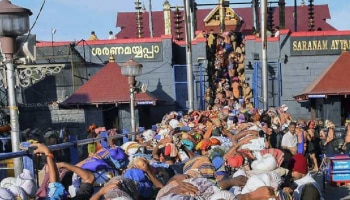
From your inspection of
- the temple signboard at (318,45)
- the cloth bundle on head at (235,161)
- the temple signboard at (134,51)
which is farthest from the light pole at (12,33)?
the temple signboard at (318,45)

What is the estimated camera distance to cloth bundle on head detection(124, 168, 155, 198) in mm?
5519

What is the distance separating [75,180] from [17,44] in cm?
172

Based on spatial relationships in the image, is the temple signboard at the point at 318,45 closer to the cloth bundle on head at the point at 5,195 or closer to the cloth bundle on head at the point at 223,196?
the cloth bundle on head at the point at 223,196

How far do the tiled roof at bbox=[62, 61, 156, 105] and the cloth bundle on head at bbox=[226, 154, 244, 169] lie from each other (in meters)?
16.3

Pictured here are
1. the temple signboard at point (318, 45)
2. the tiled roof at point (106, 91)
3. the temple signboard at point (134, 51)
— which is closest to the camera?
the tiled roof at point (106, 91)

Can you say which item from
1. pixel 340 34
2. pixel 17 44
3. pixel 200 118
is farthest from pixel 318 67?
pixel 17 44

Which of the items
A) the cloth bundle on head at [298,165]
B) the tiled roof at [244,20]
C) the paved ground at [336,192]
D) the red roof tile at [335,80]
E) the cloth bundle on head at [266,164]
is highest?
the tiled roof at [244,20]

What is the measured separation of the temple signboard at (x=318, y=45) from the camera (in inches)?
994

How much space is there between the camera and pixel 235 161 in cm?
679

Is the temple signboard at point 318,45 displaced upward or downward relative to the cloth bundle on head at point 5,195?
upward

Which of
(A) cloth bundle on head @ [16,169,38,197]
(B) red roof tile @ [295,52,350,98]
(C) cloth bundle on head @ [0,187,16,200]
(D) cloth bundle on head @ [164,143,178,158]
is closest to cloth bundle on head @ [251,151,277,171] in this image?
(D) cloth bundle on head @ [164,143,178,158]

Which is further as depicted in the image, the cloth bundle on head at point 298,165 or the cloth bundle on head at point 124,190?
the cloth bundle on head at point 298,165

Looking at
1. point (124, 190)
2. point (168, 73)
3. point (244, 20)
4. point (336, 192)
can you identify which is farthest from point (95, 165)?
point (244, 20)

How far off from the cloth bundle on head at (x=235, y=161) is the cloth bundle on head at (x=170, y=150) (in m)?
1.46
